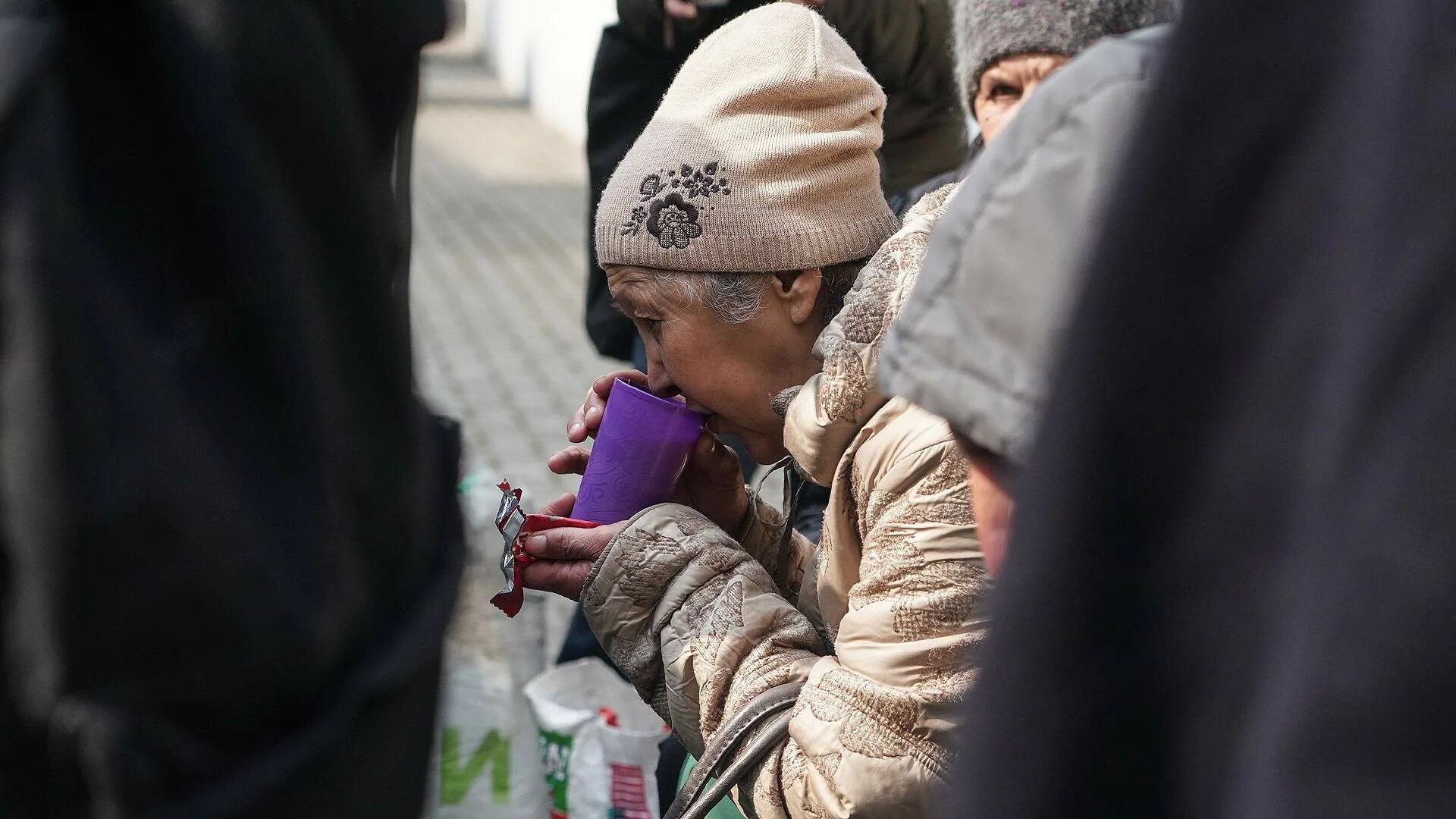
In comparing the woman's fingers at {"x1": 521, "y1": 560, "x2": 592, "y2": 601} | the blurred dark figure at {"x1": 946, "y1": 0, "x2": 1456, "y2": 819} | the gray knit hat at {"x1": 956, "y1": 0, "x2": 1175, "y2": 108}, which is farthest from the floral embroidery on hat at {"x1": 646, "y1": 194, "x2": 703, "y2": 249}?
the blurred dark figure at {"x1": 946, "y1": 0, "x2": 1456, "y2": 819}

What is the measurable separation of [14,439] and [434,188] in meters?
11.0

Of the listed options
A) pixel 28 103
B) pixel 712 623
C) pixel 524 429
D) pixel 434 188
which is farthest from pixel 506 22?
pixel 28 103

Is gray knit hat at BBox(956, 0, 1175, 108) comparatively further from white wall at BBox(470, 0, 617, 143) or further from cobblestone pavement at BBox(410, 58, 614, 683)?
white wall at BBox(470, 0, 617, 143)

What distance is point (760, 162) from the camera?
216 cm

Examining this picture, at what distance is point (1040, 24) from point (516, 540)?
120 centimetres

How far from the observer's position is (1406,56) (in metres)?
0.45

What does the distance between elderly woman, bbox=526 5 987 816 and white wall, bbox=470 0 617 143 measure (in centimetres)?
807

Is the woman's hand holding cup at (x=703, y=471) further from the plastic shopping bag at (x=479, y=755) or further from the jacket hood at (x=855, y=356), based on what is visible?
the plastic shopping bag at (x=479, y=755)

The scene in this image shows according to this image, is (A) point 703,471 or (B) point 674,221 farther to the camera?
(A) point 703,471

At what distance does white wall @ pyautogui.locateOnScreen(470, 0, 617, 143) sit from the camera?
11758 millimetres

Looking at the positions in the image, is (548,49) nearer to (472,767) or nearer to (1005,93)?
(1005,93)

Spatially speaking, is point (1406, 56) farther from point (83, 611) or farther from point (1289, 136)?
point (83, 611)

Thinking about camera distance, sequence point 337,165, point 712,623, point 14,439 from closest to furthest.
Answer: point 14,439 < point 337,165 < point 712,623

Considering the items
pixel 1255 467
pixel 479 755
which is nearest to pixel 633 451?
pixel 479 755
